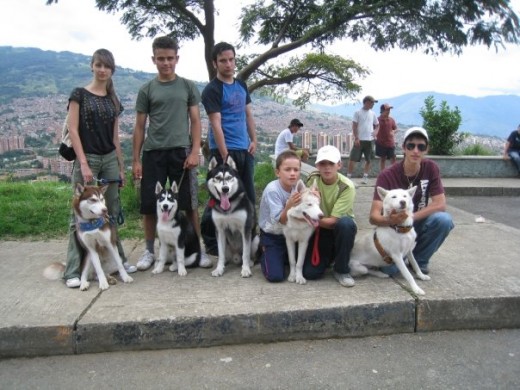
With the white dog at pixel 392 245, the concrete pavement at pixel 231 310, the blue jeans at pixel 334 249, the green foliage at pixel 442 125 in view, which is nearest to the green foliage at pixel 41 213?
the concrete pavement at pixel 231 310

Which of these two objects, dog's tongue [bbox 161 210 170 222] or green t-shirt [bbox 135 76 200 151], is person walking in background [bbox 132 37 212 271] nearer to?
green t-shirt [bbox 135 76 200 151]

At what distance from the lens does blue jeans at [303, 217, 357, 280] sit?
3.50 m

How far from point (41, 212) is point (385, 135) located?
750 centimetres

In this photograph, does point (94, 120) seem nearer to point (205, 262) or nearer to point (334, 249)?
point (205, 262)

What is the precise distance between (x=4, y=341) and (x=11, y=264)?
1712mm

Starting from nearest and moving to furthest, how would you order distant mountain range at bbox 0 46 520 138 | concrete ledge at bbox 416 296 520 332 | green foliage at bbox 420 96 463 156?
1. concrete ledge at bbox 416 296 520 332
2. green foliage at bbox 420 96 463 156
3. distant mountain range at bbox 0 46 520 138

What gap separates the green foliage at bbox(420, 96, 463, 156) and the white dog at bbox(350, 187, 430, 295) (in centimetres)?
884

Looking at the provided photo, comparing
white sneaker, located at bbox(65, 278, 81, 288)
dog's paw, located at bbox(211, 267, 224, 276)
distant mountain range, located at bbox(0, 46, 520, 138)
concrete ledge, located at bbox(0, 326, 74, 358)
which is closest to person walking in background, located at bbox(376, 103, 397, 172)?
distant mountain range, located at bbox(0, 46, 520, 138)

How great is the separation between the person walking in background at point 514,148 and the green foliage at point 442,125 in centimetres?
146

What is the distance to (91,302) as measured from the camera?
3.23 m

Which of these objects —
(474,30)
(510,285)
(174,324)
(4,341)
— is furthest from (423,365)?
(474,30)

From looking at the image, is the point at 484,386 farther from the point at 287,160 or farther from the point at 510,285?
the point at 287,160

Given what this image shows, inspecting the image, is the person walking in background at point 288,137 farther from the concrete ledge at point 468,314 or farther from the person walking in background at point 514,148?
the concrete ledge at point 468,314

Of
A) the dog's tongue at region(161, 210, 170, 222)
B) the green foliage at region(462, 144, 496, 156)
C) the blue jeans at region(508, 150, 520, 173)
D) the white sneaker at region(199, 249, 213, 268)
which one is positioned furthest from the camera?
the green foliage at region(462, 144, 496, 156)
